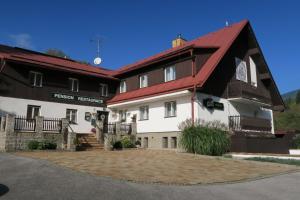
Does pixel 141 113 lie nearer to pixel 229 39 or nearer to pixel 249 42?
pixel 229 39

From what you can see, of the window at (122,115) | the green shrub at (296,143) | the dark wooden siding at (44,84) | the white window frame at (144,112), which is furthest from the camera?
the green shrub at (296,143)

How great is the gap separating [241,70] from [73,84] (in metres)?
14.0

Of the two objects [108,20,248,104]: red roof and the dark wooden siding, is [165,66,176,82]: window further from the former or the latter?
the dark wooden siding

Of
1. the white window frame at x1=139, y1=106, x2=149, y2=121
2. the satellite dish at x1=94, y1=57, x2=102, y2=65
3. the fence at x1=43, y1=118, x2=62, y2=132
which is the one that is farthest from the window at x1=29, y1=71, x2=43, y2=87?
the satellite dish at x1=94, y1=57, x2=102, y2=65

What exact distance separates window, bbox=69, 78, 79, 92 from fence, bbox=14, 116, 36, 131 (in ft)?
19.6

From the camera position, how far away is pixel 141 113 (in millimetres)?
26328

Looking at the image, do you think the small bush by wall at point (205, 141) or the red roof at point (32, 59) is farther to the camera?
the red roof at point (32, 59)

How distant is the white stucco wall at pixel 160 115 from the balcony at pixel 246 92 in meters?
4.25

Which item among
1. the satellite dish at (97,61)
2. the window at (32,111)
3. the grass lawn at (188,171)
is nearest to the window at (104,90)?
the window at (32,111)

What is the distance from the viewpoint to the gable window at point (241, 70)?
26342 millimetres

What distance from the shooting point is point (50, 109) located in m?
24.9

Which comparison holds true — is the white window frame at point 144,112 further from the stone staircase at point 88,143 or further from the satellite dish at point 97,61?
the satellite dish at point 97,61

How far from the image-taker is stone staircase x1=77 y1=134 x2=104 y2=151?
22.0 metres

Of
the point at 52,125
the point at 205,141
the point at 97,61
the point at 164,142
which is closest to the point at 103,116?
the point at 52,125
